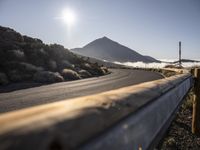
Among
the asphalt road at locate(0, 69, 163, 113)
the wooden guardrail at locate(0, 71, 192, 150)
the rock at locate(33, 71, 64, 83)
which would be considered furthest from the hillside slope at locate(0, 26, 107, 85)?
the wooden guardrail at locate(0, 71, 192, 150)

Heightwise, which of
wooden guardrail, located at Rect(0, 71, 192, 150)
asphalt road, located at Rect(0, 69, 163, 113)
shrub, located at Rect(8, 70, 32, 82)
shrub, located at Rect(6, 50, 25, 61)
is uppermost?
shrub, located at Rect(6, 50, 25, 61)

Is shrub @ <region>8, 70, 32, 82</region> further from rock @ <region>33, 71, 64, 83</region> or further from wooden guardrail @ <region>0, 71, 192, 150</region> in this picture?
wooden guardrail @ <region>0, 71, 192, 150</region>

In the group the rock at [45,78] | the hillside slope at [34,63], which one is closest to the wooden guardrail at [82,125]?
the hillside slope at [34,63]

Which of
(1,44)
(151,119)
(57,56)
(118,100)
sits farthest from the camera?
(57,56)

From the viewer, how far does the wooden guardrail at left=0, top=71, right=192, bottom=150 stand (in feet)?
2.19

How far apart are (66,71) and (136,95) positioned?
25.3 meters

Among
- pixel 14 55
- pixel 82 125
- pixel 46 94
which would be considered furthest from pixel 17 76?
pixel 82 125

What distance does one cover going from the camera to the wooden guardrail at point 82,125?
0.67m

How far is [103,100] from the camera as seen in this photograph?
4.03 ft

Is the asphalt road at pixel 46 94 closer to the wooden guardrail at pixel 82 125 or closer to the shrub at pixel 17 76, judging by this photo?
the shrub at pixel 17 76

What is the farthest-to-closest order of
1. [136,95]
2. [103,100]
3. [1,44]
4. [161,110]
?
1. [1,44]
2. [161,110]
3. [136,95]
4. [103,100]

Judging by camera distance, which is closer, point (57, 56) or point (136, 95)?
point (136, 95)

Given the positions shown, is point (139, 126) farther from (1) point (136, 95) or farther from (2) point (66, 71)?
(2) point (66, 71)

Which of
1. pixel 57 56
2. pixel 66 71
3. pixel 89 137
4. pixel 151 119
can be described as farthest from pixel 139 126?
pixel 57 56
